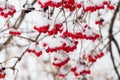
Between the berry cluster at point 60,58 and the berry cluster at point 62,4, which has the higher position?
the berry cluster at point 62,4

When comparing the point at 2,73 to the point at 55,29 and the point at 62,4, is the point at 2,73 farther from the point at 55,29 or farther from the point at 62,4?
the point at 62,4

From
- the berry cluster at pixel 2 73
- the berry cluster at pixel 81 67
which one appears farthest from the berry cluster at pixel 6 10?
the berry cluster at pixel 81 67

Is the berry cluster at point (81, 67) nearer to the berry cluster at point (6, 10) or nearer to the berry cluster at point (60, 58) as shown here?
the berry cluster at point (60, 58)

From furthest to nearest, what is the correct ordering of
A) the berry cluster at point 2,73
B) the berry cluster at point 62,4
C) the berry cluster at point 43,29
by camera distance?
the berry cluster at point 2,73, the berry cluster at point 43,29, the berry cluster at point 62,4

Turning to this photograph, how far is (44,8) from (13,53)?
5696mm

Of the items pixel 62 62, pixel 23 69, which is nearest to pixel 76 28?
pixel 62 62

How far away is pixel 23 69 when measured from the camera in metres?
8.89

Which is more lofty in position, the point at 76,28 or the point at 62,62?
the point at 76,28

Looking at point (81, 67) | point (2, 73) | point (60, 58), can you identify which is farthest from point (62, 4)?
point (2, 73)

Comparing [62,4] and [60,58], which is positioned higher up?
[62,4]

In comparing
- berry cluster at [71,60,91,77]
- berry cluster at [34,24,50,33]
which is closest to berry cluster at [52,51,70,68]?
berry cluster at [71,60,91,77]

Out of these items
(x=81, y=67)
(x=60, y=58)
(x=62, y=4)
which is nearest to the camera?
(x=62, y=4)

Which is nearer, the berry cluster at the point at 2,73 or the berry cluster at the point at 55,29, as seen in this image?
the berry cluster at the point at 55,29

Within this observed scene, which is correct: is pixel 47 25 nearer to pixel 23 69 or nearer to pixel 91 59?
pixel 91 59
